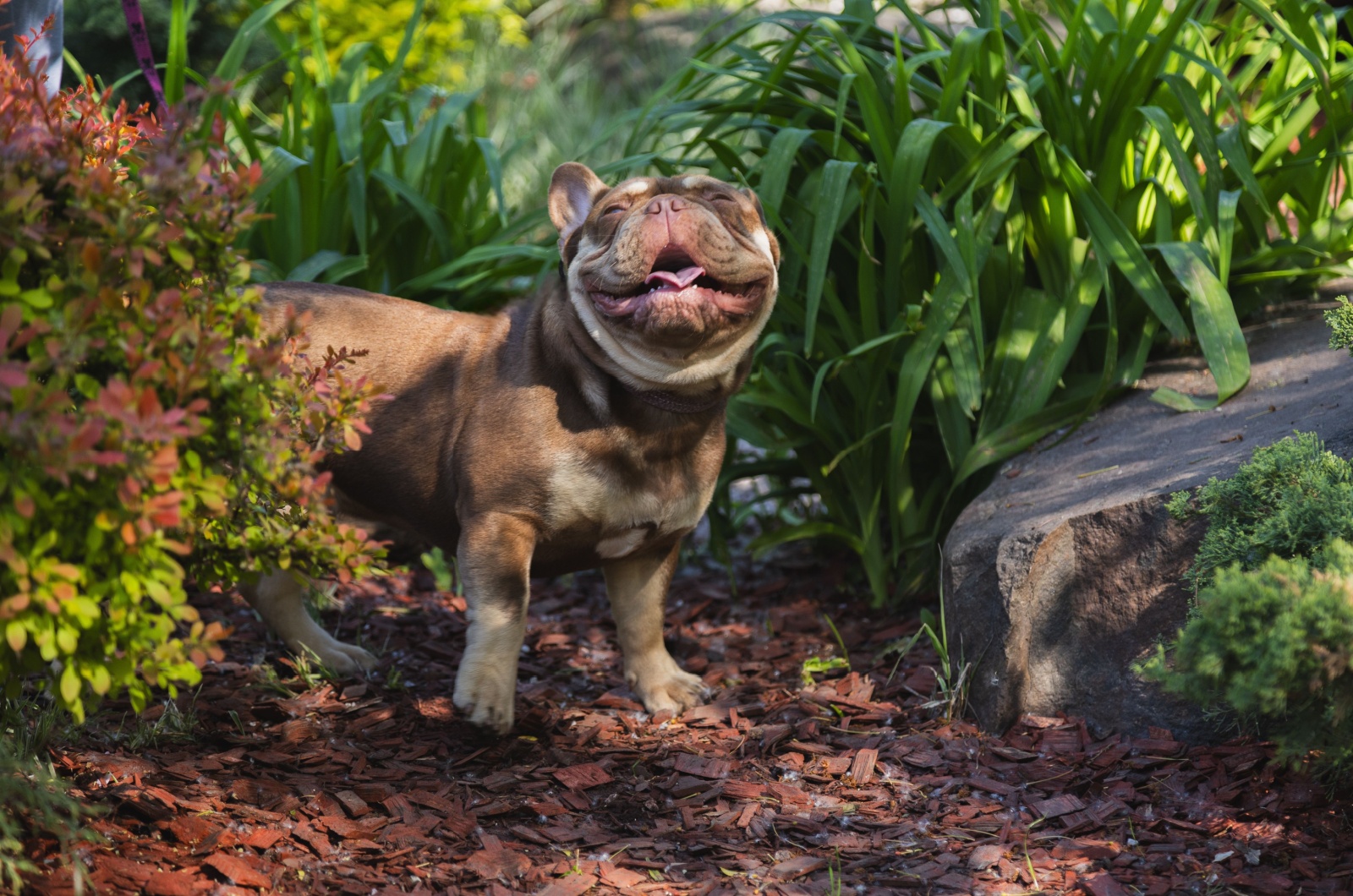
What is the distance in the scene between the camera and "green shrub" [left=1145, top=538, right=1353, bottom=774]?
2236 millimetres

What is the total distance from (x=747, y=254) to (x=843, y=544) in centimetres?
186

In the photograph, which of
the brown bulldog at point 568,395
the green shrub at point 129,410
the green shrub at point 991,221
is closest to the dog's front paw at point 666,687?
the brown bulldog at point 568,395

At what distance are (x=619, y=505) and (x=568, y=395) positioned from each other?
1.09 ft

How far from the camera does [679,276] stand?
10.2ft

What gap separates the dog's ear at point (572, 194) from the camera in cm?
351

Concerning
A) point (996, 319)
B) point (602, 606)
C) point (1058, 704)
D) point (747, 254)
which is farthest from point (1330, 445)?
point (602, 606)

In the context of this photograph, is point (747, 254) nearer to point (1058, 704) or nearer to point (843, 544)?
point (1058, 704)

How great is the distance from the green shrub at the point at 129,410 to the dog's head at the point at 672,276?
34.7 inches

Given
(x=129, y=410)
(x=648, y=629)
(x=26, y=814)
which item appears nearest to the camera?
(x=129, y=410)

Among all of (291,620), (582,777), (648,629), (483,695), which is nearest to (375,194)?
(291,620)

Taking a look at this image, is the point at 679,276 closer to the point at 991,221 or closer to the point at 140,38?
the point at 991,221

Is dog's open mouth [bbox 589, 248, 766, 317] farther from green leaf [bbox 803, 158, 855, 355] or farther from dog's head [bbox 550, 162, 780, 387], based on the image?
green leaf [bbox 803, 158, 855, 355]

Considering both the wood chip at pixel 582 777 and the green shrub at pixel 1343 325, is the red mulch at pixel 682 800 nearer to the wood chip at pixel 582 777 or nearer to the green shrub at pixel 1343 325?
the wood chip at pixel 582 777

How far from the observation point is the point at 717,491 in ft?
15.1
